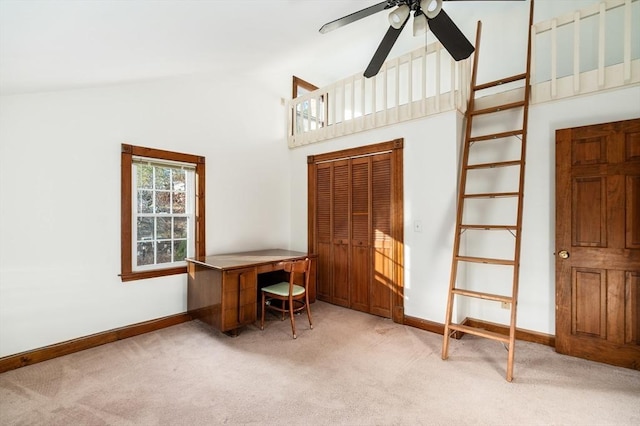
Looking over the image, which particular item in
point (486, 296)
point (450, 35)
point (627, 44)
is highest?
point (627, 44)

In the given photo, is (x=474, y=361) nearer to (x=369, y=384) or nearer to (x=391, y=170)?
(x=369, y=384)

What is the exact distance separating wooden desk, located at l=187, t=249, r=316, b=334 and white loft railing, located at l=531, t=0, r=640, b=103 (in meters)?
3.42

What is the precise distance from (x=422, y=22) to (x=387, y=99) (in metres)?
2.53

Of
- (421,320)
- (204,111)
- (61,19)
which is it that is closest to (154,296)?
(204,111)

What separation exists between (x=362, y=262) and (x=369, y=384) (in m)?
1.84

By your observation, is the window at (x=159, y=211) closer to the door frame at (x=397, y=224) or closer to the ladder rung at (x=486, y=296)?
the door frame at (x=397, y=224)

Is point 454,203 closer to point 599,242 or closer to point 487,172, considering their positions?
point 487,172

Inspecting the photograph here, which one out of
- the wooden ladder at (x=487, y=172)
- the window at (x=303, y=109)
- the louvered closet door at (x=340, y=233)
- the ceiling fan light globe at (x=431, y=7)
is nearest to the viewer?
the ceiling fan light globe at (x=431, y=7)

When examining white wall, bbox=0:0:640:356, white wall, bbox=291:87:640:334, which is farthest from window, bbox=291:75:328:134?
white wall, bbox=291:87:640:334

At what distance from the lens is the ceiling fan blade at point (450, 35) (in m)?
1.84

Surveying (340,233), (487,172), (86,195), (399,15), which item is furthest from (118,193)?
(487,172)

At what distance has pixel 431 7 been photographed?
5.74 feet

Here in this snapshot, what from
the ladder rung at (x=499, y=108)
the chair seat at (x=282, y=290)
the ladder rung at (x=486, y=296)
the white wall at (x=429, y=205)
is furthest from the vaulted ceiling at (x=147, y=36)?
the chair seat at (x=282, y=290)

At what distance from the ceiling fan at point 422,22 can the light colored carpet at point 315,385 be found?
2471 millimetres
